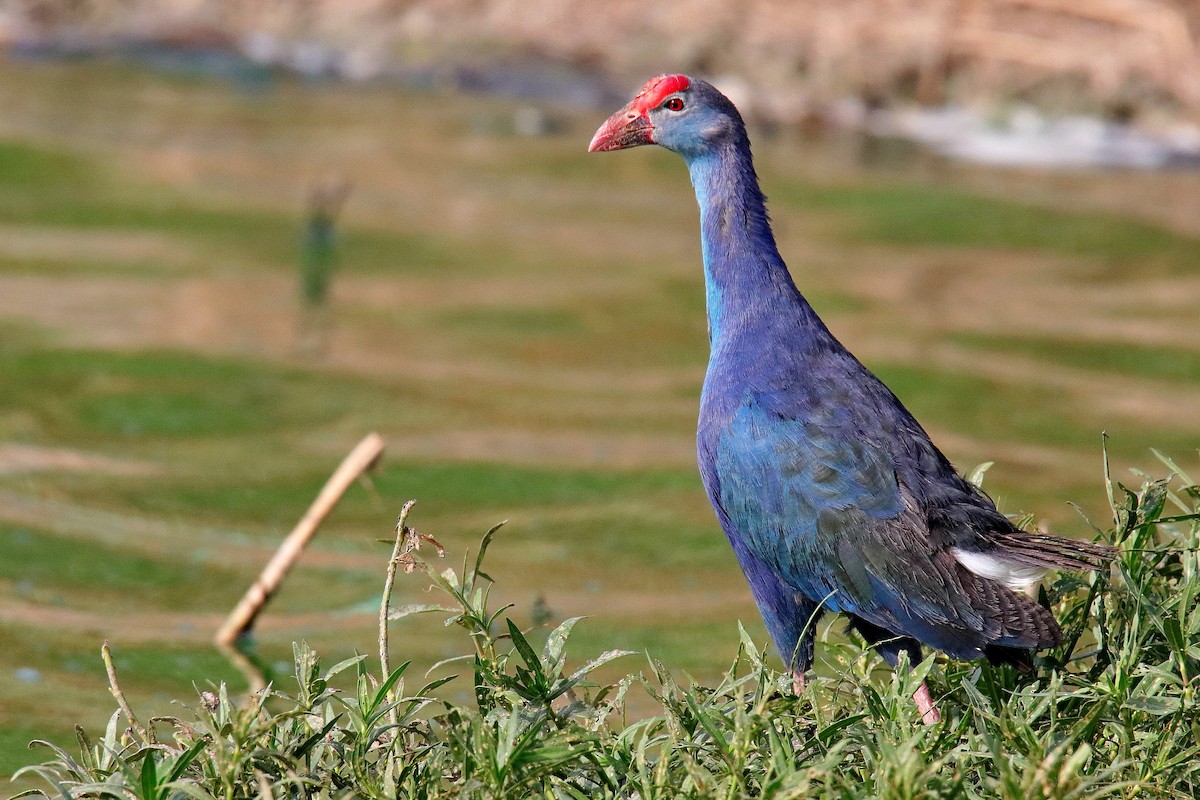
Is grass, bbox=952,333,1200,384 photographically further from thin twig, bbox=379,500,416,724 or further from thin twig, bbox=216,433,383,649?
thin twig, bbox=379,500,416,724

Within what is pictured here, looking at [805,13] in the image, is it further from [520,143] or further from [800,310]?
[800,310]

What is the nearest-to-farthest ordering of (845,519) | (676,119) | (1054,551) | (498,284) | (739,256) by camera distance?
1. (1054,551)
2. (845,519)
3. (739,256)
4. (676,119)
5. (498,284)

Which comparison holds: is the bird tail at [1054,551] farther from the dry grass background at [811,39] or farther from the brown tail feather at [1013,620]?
the dry grass background at [811,39]

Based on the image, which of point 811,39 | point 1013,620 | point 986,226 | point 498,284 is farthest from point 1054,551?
point 811,39

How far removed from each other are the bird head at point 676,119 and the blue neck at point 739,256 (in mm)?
39

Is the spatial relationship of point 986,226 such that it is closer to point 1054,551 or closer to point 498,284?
point 498,284

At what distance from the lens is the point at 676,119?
11.4ft

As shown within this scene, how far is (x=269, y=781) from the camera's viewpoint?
243 cm

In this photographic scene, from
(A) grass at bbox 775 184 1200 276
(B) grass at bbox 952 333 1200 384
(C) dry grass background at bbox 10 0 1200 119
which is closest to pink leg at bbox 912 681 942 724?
(B) grass at bbox 952 333 1200 384

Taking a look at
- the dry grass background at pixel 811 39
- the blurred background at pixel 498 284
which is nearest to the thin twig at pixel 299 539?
the blurred background at pixel 498 284

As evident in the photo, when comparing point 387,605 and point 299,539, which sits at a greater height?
point 387,605

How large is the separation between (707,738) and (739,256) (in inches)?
44.7

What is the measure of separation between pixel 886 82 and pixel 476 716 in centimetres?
796

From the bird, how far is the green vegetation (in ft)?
0.35
